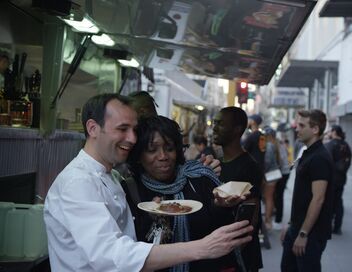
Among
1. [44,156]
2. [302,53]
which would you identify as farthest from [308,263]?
[302,53]

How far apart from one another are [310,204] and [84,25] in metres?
2.66

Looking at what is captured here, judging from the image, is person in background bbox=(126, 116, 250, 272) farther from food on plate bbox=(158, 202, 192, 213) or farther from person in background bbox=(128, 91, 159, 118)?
person in background bbox=(128, 91, 159, 118)

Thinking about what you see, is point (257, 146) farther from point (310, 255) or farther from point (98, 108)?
point (98, 108)

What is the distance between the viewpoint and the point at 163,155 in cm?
281

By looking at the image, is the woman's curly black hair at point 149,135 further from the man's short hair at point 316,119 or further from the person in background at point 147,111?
the man's short hair at point 316,119

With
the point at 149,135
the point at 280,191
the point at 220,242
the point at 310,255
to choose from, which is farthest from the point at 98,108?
the point at 280,191

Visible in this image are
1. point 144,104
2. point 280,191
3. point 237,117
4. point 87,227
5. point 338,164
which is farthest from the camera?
point 280,191

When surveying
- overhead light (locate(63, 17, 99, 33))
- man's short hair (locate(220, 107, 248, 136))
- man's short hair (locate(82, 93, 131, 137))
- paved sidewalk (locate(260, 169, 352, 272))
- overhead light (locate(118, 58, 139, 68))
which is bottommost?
paved sidewalk (locate(260, 169, 352, 272))

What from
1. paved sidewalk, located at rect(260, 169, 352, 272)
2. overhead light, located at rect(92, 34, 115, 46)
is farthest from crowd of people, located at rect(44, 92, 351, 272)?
paved sidewalk, located at rect(260, 169, 352, 272)

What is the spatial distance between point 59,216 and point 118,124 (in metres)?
0.47

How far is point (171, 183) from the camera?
9.43 ft

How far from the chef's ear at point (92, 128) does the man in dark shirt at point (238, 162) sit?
170 centimetres

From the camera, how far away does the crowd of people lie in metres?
1.89

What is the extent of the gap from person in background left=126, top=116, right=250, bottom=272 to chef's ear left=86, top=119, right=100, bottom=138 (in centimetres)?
64
